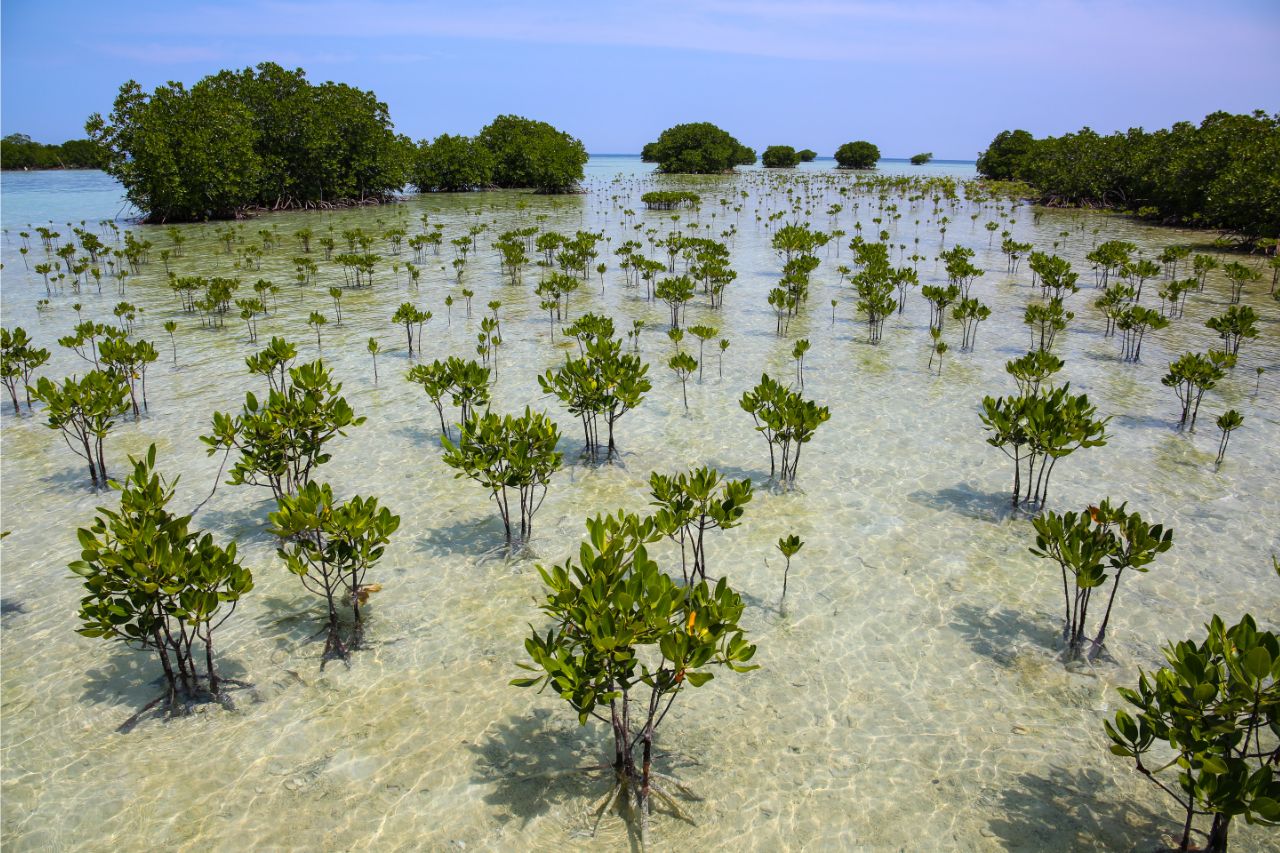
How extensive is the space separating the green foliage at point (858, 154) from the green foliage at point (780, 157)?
25.6 ft

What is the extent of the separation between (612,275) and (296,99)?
33849 mm

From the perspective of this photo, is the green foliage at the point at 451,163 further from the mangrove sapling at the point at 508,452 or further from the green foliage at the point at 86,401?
the mangrove sapling at the point at 508,452

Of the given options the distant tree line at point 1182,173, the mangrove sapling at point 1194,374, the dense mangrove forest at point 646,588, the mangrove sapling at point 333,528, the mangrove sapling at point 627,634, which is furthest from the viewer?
the distant tree line at point 1182,173

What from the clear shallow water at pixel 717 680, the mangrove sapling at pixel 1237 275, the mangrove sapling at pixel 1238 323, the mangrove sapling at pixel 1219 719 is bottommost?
the clear shallow water at pixel 717 680

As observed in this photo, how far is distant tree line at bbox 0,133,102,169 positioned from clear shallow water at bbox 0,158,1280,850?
11809 cm

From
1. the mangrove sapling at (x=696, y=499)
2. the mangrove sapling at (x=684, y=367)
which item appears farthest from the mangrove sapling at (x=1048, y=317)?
the mangrove sapling at (x=696, y=499)

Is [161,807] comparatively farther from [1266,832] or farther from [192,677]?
[1266,832]

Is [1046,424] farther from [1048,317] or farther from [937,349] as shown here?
[1048,317]

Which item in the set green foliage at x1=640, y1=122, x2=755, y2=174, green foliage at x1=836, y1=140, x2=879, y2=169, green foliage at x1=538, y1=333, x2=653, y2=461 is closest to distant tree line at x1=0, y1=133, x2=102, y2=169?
green foliage at x1=640, y1=122, x2=755, y2=174

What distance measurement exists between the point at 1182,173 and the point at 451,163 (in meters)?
55.1

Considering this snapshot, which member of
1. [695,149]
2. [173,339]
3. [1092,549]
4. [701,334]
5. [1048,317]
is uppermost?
[695,149]

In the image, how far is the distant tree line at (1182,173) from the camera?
29.2 metres

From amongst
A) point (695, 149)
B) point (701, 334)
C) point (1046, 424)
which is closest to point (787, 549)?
point (1046, 424)

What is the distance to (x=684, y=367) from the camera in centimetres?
1264
